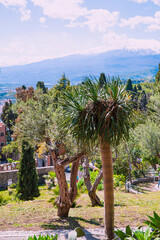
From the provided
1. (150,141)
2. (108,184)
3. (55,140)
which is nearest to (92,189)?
(55,140)

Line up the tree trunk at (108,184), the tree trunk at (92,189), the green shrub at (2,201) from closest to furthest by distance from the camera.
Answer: the tree trunk at (108,184), the tree trunk at (92,189), the green shrub at (2,201)

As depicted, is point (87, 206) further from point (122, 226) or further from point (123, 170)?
point (123, 170)

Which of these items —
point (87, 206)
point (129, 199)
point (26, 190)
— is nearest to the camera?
point (87, 206)

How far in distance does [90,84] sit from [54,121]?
3.10m

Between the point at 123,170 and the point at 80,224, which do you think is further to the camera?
the point at 123,170

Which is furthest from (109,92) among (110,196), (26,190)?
(26,190)

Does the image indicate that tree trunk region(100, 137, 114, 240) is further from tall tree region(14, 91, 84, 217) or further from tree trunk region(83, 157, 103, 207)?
tree trunk region(83, 157, 103, 207)

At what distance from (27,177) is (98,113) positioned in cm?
1085

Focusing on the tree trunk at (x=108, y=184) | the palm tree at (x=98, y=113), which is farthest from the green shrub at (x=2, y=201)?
the palm tree at (x=98, y=113)

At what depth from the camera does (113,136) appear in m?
5.53

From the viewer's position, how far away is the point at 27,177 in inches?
584

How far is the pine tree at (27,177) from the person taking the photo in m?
14.6

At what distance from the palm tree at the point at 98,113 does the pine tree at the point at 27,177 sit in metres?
9.61

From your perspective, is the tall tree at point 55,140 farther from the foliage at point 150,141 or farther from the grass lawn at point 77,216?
the foliage at point 150,141
